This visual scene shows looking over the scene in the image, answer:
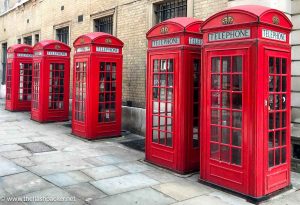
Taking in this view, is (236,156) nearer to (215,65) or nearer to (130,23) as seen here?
(215,65)

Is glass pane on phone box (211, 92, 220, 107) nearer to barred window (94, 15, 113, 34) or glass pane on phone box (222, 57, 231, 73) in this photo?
glass pane on phone box (222, 57, 231, 73)

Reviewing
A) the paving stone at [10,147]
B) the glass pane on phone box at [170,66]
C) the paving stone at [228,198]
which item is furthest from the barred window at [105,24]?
the paving stone at [228,198]

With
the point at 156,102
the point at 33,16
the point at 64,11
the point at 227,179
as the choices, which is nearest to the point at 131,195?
the point at 227,179

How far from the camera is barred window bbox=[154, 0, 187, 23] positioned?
919 centimetres

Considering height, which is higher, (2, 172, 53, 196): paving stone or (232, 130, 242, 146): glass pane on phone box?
(232, 130, 242, 146): glass pane on phone box

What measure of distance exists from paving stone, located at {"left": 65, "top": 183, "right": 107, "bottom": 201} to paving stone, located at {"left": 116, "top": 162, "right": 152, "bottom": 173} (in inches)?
45.0

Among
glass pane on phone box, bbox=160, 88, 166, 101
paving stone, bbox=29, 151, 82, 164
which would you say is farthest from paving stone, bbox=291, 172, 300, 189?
paving stone, bbox=29, 151, 82, 164

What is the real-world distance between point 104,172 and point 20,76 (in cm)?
940

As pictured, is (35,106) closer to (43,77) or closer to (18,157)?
(43,77)

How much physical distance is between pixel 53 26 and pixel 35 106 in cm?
497

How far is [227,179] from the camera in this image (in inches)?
206

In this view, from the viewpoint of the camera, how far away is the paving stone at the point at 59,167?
6.06 metres

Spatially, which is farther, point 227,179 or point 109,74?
point 109,74

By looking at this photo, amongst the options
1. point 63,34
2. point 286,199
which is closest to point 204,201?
point 286,199
